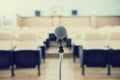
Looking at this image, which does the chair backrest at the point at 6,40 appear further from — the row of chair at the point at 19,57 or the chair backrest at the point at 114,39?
the chair backrest at the point at 114,39

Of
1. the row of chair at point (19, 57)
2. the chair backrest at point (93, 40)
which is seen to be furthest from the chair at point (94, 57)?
the row of chair at point (19, 57)

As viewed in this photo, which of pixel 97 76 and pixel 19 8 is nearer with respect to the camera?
pixel 97 76

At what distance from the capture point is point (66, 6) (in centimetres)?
1570

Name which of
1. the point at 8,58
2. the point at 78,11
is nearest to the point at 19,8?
the point at 78,11

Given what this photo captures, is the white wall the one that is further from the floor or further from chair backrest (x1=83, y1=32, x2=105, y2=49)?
chair backrest (x1=83, y1=32, x2=105, y2=49)

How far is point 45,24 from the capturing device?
48.1 ft

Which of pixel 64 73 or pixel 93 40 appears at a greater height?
pixel 93 40

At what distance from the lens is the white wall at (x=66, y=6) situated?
15594mm

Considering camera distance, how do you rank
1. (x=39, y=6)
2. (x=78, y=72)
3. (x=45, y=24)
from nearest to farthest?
(x=78, y=72)
(x=45, y=24)
(x=39, y=6)

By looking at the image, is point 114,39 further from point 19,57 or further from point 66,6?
point 66,6

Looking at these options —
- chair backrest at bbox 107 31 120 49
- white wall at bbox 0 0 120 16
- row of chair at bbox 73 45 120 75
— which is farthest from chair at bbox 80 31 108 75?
white wall at bbox 0 0 120 16

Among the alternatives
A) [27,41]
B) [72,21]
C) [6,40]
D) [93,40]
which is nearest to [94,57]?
[93,40]

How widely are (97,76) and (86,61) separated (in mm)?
455

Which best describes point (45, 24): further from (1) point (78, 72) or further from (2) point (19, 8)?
(1) point (78, 72)
